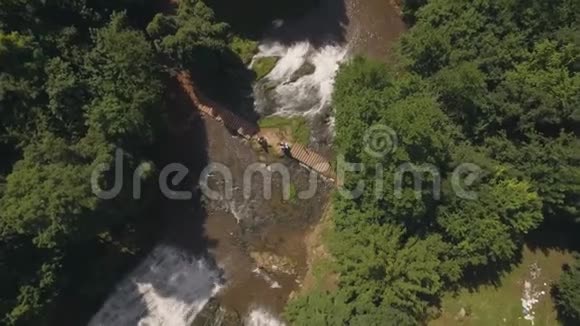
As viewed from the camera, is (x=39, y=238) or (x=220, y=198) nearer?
(x=39, y=238)

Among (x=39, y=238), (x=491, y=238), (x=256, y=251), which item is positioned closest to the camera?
(x=39, y=238)

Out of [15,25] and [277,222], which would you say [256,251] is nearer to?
[277,222]

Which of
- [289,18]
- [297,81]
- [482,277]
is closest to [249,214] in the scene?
[297,81]

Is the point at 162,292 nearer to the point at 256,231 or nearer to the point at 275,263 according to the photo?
the point at 256,231

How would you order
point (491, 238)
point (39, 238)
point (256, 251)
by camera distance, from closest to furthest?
point (39, 238) → point (491, 238) → point (256, 251)

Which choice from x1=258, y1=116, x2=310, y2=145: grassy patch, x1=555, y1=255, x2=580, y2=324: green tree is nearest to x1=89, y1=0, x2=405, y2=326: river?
x1=258, y1=116, x2=310, y2=145: grassy patch

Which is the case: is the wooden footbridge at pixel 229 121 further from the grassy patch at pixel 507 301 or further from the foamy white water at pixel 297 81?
the grassy patch at pixel 507 301

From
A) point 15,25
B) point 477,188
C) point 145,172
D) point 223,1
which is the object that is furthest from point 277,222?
point 15,25
